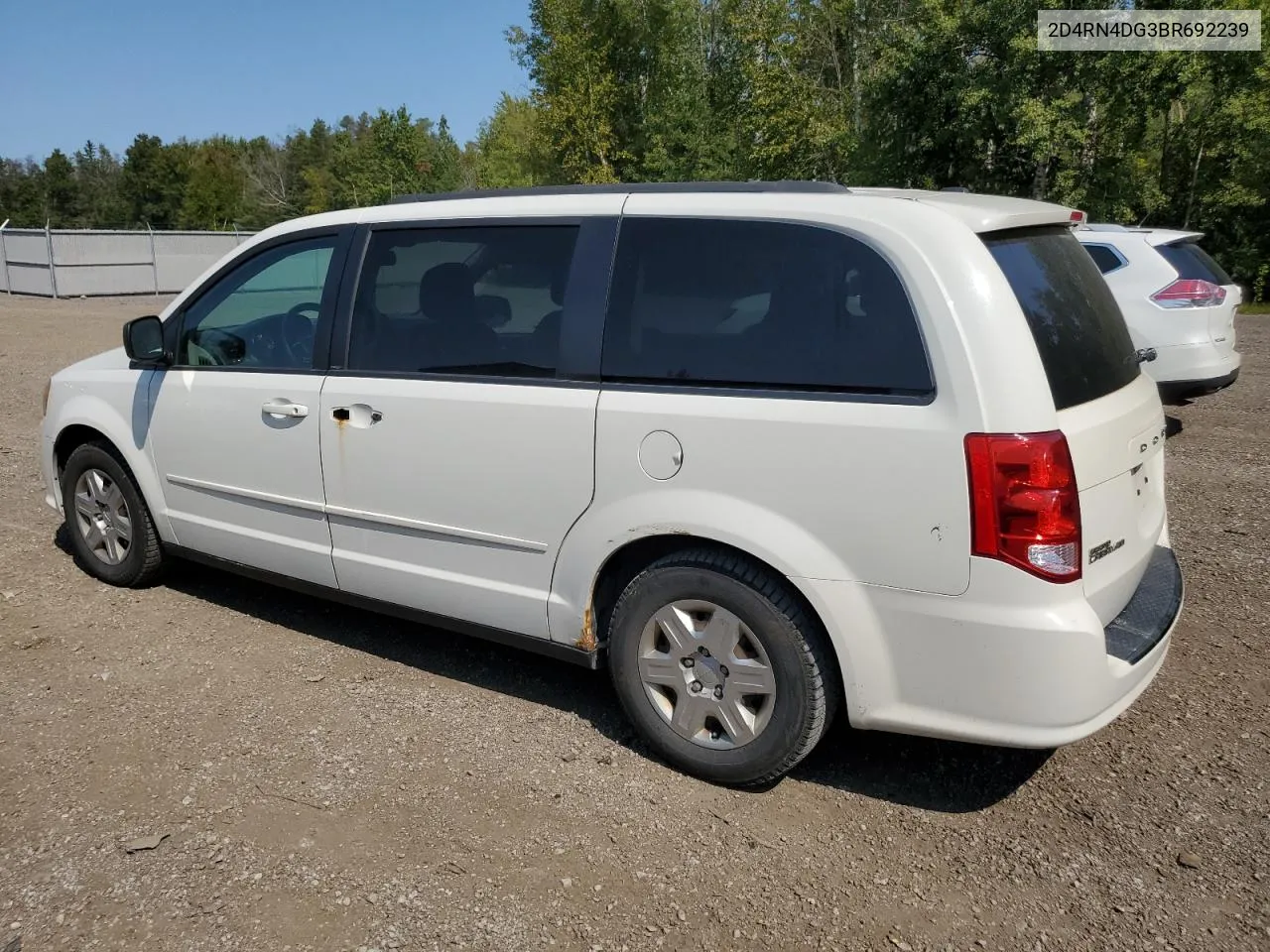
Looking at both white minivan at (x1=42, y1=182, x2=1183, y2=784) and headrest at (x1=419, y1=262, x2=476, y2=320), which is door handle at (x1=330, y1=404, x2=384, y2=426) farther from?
headrest at (x1=419, y1=262, x2=476, y2=320)

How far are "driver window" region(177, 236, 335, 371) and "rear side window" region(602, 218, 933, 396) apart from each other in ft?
4.99

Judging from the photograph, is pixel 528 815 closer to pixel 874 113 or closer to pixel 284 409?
pixel 284 409

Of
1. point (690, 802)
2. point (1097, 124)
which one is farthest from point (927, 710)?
point (1097, 124)

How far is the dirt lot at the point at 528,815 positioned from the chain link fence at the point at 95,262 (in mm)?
25667

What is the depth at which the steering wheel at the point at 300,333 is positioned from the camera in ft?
13.9

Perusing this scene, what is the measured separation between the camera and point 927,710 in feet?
9.91

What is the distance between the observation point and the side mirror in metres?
4.63

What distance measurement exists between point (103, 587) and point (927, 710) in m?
4.23

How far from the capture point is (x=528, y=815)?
128 inches

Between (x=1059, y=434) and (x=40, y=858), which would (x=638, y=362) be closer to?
(x=1059, y=434)

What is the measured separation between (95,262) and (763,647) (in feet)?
95.6

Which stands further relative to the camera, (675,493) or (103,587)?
(103,587)

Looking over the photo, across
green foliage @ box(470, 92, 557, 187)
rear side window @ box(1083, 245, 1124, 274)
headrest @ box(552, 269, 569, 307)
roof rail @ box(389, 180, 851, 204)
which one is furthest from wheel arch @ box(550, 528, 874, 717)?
green foliage @ box(470, 92, 557, 187)

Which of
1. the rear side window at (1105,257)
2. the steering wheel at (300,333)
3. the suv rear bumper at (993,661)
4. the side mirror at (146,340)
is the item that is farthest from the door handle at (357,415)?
the rear side window at (1105,257)
